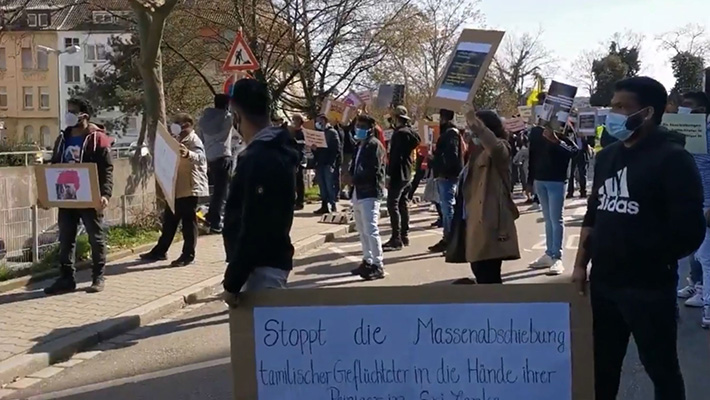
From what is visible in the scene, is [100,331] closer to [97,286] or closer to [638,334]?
[97,286]

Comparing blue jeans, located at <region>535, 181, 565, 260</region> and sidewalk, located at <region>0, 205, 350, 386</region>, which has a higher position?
blue jeans, located at <region>535, 181, 565, 260</region>

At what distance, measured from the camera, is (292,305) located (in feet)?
13.6

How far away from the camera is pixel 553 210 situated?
33.4ft

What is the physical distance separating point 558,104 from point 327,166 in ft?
19.4

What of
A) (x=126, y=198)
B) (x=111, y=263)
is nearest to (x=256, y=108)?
(x=111, y=263)

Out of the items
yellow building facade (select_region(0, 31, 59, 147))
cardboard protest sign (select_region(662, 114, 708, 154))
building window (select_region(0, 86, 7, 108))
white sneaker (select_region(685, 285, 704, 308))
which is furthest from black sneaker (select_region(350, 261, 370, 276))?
building window (select_region(0, 86, 7, 108))

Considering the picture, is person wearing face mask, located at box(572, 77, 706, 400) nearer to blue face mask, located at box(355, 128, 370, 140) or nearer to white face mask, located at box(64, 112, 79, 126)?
white face mask, located at box(64, 112, 79, 126)

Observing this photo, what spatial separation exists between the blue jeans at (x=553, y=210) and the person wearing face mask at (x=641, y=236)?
5875 mm

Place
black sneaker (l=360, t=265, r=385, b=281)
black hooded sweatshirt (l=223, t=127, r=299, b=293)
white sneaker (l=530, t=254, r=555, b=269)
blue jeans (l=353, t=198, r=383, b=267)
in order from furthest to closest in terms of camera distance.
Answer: white sneaker (l=530, t=254, r=555, b=269), black sneaker (l=360, t=265, r=385, b=281), blue jeans (l=353, t=198, r=383, b=267), black hooded sweatshirt (l=223, t=127, r=299, b=293)

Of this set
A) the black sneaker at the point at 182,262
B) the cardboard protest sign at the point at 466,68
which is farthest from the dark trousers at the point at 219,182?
the cardboard protest sign at the point at 466,68

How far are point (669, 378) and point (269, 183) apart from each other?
2067 millimetres

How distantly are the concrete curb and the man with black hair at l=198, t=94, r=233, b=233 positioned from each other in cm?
265

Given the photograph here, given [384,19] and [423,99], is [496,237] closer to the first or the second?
[384,19]

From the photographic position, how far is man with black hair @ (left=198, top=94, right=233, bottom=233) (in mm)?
12297
